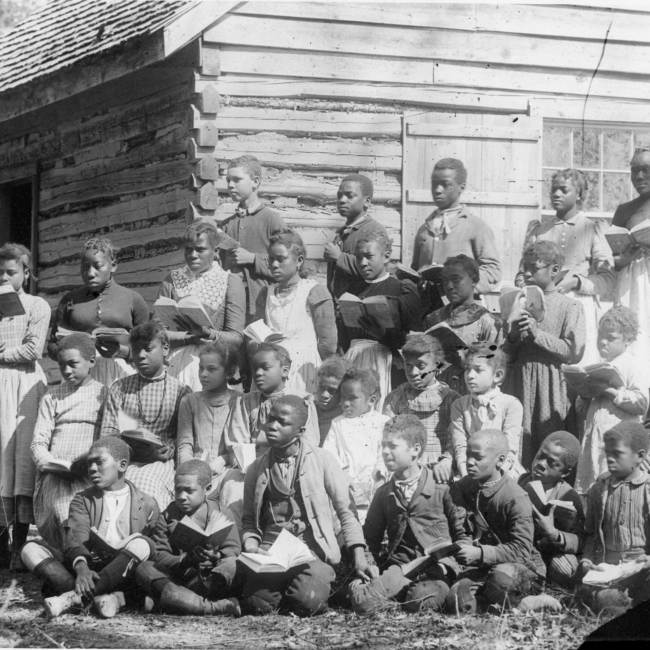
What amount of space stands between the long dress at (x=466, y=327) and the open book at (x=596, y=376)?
51cm

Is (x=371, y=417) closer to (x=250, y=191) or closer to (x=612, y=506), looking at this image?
(x=612, y=506)

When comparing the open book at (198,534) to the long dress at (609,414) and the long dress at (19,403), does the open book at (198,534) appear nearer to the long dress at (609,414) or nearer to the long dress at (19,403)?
the long dress at (19,403)

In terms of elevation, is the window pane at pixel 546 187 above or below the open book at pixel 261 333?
above

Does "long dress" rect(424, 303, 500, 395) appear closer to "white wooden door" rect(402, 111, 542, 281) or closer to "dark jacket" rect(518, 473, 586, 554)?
"dark jacket" rect(518, 473, 586, 554)

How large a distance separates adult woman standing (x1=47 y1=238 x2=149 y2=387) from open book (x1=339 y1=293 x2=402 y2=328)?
1.32 m

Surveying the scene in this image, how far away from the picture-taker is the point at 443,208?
7.36 m

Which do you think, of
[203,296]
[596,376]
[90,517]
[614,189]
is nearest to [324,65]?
[203,296]

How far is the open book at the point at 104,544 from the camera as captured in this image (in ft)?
19.4

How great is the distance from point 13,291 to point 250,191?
1.73m

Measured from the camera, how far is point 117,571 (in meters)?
5.87

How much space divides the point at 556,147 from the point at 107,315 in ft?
12.9

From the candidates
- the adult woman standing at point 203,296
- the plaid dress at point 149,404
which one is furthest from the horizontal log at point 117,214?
the plaid dress at point 149,404

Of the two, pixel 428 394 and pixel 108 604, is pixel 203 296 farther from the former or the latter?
pixel 108 604

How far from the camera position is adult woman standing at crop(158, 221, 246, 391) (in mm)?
6836
